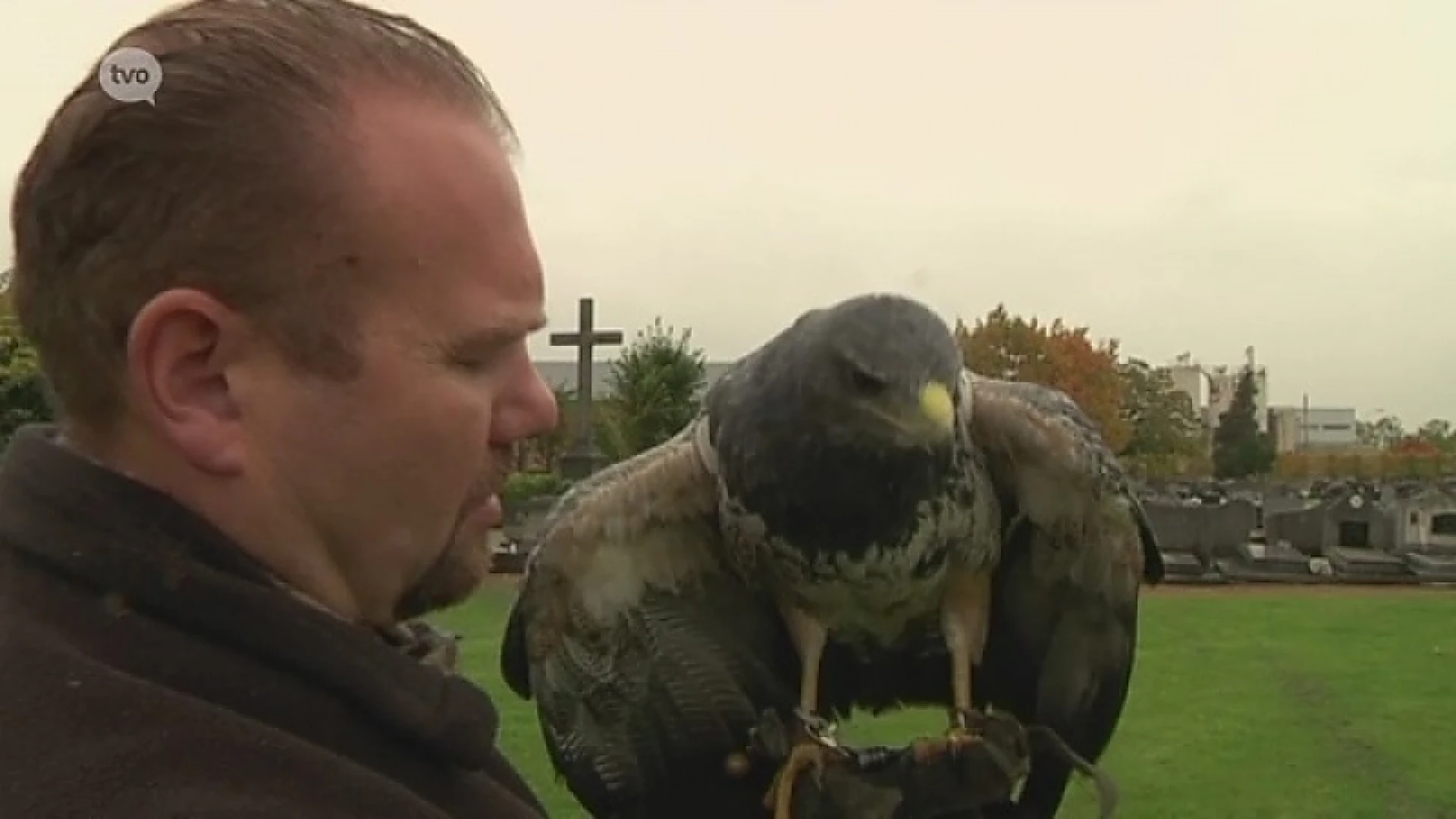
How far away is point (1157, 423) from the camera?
64.6 m

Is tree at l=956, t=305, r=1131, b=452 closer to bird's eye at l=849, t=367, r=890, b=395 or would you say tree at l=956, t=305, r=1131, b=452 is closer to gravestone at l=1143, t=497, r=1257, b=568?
gravestone at l=1143, t=497, r=1257, b=568

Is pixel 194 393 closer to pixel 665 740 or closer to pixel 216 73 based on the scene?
pixel 216 73

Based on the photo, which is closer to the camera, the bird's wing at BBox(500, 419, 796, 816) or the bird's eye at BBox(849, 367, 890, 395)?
the bird's eye at BBox(849, 367, 890, 395)

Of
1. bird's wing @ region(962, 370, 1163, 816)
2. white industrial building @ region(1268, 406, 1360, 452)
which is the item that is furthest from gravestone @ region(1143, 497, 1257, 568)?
white industrial building @ region(1268, 406, 1360, 452)

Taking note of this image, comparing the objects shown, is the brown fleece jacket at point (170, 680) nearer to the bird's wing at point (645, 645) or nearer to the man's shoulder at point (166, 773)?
the man's shoulder at point (166, 773)

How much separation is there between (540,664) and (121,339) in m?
2.07

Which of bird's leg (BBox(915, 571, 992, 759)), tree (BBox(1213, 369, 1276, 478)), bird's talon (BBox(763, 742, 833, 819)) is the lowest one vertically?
bird's talon (BBox(763, 742, 833, 819))

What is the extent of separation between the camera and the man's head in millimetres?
1205

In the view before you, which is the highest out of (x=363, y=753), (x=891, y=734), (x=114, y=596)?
(x=114, y=596)

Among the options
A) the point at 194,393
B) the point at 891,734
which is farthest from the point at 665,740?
the point at 891,734

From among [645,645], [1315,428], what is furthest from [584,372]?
[1315,428]

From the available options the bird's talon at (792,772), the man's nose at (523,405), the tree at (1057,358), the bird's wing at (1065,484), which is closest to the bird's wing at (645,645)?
the bird's talon at (792,772)

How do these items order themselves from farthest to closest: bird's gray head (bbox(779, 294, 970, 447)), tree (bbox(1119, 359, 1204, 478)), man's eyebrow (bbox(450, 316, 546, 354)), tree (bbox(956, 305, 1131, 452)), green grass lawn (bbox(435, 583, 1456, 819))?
tree (bbox(1119, 359, 1204, 478)) < tree (bbox(956, 305, 1131, 452)) < green grass lawn (bbox(435, 583, 1456, 819)) < bird's gray head (bbox(779, 294, 970, 447)) < man's eyebrow (bbox(450, 316, 546, 354))

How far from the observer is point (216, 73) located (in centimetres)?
121
